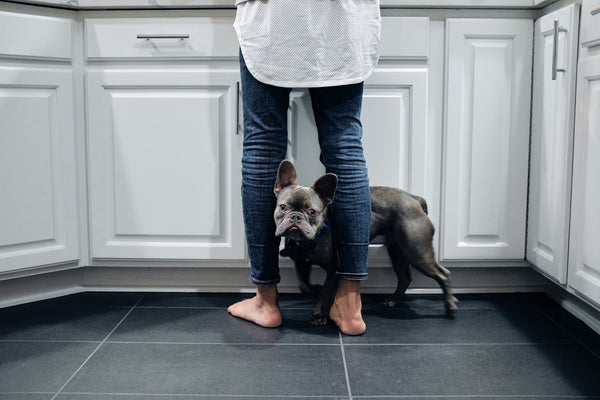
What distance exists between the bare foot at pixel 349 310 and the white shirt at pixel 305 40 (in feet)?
1.72

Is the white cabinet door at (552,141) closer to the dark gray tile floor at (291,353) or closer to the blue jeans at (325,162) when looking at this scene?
the dark gray tile floor at (291,353)

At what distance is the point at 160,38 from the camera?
1.83 metres

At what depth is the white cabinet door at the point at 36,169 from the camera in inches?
69.6

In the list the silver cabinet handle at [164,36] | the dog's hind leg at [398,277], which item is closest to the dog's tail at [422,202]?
the dog's hind leg at [398,277]

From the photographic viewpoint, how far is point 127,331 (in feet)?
5.31

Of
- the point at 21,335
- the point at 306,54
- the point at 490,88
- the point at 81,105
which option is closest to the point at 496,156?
the point at 490,88

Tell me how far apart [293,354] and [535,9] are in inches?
48.5

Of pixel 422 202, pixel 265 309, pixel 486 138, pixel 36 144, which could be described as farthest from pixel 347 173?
pixel 36 144

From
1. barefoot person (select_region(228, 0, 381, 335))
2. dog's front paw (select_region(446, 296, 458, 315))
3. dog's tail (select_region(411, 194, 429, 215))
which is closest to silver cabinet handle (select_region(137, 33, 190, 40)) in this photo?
barefoot person (select_region(228, 0, 381, 335))

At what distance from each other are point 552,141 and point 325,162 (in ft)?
2.16

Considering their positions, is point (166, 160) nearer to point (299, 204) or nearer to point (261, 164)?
point (261, 164)

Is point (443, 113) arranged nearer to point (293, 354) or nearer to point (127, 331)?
point (293, 354)

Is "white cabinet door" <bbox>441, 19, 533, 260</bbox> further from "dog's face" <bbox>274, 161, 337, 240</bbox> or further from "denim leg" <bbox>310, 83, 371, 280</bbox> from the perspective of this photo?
"dog's face" <bbox>274, 161, 337, 240</bbox>

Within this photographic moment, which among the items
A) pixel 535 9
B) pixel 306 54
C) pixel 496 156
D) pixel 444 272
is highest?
pixel 535 9
